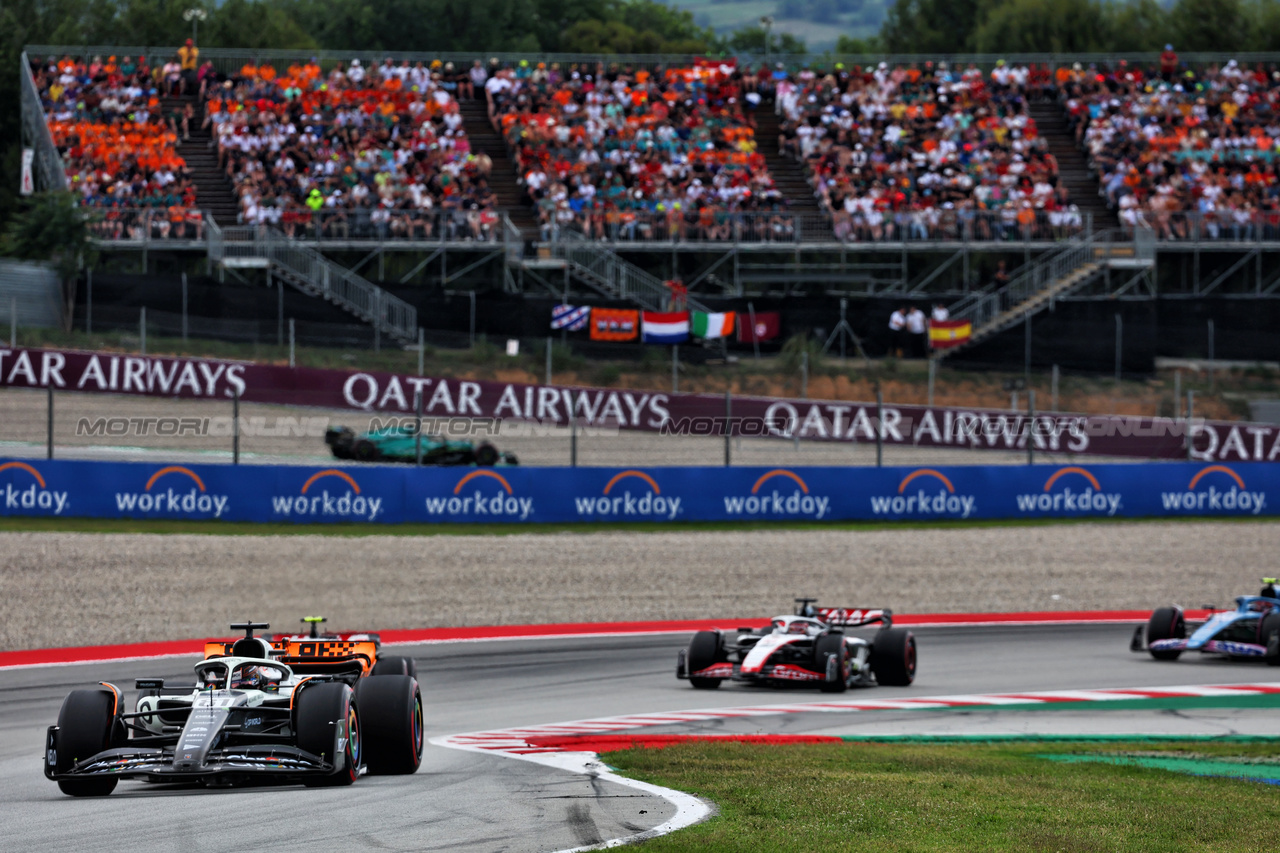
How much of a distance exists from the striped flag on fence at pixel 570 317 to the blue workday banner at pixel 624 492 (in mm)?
9133

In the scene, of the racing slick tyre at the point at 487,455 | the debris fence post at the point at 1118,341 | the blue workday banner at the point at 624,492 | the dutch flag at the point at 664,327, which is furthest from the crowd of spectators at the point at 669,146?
the blue workday banner at the point at 624,492

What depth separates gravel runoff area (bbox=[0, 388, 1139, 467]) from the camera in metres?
25.7

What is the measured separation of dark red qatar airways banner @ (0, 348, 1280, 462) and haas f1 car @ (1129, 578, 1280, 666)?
33.5 feet

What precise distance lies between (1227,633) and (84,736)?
13.9 m

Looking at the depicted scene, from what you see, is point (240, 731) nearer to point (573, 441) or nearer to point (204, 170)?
point (573, 441)

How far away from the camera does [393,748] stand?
385 inches

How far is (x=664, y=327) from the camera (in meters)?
34.6

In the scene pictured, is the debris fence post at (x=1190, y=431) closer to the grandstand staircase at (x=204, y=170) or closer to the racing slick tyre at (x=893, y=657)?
the racing slick tyre at (x=893, y=657)

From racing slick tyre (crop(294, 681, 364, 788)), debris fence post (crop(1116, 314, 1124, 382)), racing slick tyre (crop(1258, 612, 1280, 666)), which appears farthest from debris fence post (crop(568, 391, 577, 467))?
racing slick tyre (crop(294, 681, 364, 788))

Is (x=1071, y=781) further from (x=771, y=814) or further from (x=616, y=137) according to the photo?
(x=616, y=137)

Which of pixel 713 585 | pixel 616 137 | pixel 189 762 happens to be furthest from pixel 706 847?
pixel 616 137

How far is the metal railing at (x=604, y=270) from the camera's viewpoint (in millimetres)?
38312

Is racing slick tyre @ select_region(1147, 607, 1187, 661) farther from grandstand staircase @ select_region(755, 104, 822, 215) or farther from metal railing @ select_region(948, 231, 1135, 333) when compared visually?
grandstand staircase @ select_region(755, 104, 822, 215)

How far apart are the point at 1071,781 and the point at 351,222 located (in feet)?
103
